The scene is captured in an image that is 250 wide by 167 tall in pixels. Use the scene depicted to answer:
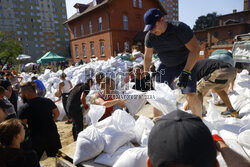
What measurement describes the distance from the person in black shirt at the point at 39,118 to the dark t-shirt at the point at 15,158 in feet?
2.87

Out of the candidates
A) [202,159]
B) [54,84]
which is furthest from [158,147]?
[54,84]

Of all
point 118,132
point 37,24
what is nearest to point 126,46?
point 118,132

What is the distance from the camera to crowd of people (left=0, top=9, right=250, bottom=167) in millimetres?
580

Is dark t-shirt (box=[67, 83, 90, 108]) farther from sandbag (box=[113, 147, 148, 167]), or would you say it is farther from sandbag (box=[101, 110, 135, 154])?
sandbag (box=[113, 147, 148, 167])

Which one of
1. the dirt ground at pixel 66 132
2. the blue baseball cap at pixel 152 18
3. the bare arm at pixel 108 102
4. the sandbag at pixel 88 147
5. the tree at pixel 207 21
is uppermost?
the tree at pixel 207 21

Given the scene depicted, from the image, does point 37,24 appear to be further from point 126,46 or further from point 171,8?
point 171,8

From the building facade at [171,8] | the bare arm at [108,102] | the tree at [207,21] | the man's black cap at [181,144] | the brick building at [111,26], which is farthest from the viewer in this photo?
the building facade at [171,8]

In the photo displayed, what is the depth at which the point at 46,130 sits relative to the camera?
2.35 m

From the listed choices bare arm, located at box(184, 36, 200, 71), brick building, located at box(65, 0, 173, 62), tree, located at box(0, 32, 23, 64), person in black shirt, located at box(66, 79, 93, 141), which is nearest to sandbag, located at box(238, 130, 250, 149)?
bare arm, located at box(184, 36, 200, 71)

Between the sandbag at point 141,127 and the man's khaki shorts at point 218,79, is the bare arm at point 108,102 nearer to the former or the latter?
the sandbag at point 141,127

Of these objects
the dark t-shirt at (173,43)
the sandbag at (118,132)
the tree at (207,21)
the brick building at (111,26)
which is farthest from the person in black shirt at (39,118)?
the tree at (207,21)

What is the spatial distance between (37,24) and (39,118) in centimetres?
5956

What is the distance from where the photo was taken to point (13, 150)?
137 centimetres

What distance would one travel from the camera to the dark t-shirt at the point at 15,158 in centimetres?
129
